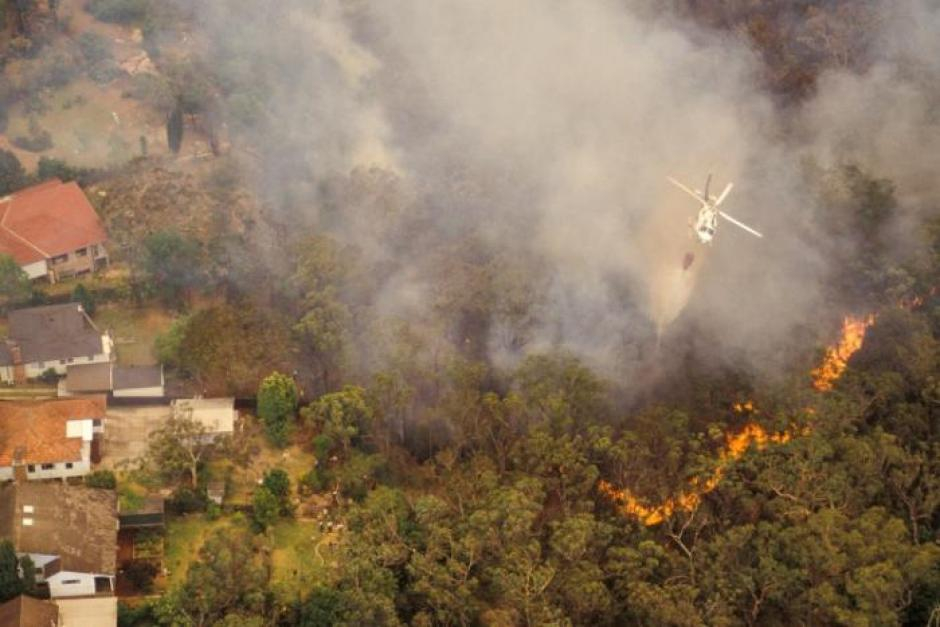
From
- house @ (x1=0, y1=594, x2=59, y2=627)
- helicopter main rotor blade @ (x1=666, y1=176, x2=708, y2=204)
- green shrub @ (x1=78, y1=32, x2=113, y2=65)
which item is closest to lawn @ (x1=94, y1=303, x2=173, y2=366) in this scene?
house @ (x1=0, y1=594, x2=59, y2=627)

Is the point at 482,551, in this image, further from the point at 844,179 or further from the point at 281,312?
the point at 844,179

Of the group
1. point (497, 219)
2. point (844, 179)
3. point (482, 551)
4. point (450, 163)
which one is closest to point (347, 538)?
point (482, 551)

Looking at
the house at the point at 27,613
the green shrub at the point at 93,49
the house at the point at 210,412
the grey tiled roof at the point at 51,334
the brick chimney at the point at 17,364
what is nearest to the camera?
the house at the point at 27,613

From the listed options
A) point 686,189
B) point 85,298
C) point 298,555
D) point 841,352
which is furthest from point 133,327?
point 841,352

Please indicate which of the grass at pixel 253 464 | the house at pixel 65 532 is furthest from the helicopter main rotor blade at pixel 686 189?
the house at pixel 65 532

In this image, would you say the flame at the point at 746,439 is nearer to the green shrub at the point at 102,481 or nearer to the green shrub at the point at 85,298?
the green shrub at the point at 102,481

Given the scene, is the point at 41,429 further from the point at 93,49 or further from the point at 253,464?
the point at 93,49
